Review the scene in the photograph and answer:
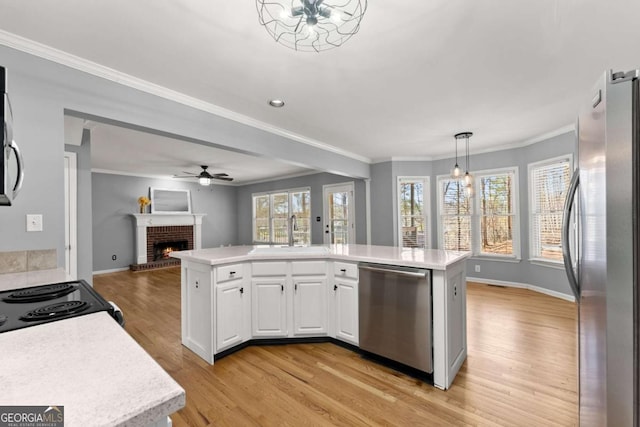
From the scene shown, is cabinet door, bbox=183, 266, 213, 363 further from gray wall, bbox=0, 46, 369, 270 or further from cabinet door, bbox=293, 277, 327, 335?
gray wall, bbox=0, 46, 369, 270

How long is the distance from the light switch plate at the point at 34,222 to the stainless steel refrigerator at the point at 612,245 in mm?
3009

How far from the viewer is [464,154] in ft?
17.7

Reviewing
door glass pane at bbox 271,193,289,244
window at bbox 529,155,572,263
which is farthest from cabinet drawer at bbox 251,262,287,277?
door glass pane at bbox 271,193,289,244

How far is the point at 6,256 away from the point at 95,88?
1.33 meters

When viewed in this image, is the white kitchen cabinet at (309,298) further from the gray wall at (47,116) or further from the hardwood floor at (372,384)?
the gray wall at (47,116)

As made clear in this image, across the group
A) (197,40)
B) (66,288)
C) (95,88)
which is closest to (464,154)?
(197,40)

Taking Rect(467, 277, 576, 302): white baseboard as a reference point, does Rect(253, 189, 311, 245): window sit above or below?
above

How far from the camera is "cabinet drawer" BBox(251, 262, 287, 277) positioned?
2.79 m

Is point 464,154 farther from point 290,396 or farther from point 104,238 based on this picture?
point 104,238

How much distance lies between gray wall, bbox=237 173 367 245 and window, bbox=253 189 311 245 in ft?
0.55

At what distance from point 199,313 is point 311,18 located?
8.15 feet

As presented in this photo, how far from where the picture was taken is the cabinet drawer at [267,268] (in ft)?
9.15

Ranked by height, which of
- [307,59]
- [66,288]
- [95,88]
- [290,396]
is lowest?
[290,396]

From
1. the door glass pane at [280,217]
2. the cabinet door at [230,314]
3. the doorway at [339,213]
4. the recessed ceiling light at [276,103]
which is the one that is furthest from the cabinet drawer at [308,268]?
the door glass pane at [280,217]
